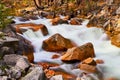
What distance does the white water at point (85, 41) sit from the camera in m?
10.9

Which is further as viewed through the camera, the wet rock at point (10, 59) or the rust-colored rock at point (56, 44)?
the rust-colored rock at point (56, 44)

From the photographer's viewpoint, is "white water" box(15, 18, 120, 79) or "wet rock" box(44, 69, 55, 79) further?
"white water" box(15, 18, 120, 79)

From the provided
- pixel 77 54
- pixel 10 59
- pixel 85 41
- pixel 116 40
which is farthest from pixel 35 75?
pixel 85 41

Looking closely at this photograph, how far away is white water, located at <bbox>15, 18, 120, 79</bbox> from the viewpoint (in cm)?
1086

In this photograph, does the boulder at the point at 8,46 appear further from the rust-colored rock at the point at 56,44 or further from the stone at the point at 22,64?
the rust-colored rock at the point at 56,44

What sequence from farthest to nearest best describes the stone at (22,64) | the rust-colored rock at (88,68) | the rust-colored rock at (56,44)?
the rust-colored rock at (56,44) < the rust-colored rock at (88,68) < the stone at (22,64)

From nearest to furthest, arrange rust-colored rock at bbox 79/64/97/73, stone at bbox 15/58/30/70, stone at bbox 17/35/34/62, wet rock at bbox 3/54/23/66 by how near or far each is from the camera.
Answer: stone at bbox 15/58/30/70
wet rock at bbox 3/54/23/66
rust-colored rock at bbox 79/64/97/73
stone at bbox 17/35/34/62

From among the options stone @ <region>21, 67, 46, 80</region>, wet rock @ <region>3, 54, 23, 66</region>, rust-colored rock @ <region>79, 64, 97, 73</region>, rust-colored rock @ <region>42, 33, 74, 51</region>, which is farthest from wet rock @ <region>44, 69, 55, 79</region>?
rust-colored rock @ <region>42, 33, 74, 51</region>

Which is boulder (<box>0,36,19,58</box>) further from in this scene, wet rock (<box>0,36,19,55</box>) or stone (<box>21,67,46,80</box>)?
stone (<box>21,67,46,80</box>)

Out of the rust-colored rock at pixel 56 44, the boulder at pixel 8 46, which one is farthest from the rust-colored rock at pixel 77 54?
the boulder at pixel 8 46

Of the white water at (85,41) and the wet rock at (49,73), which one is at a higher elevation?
the wet rock at (49,73)

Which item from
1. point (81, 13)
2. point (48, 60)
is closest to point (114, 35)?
point (48, 60)

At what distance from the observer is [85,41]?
1536cm

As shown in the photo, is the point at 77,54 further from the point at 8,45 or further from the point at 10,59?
the point at 10,59
